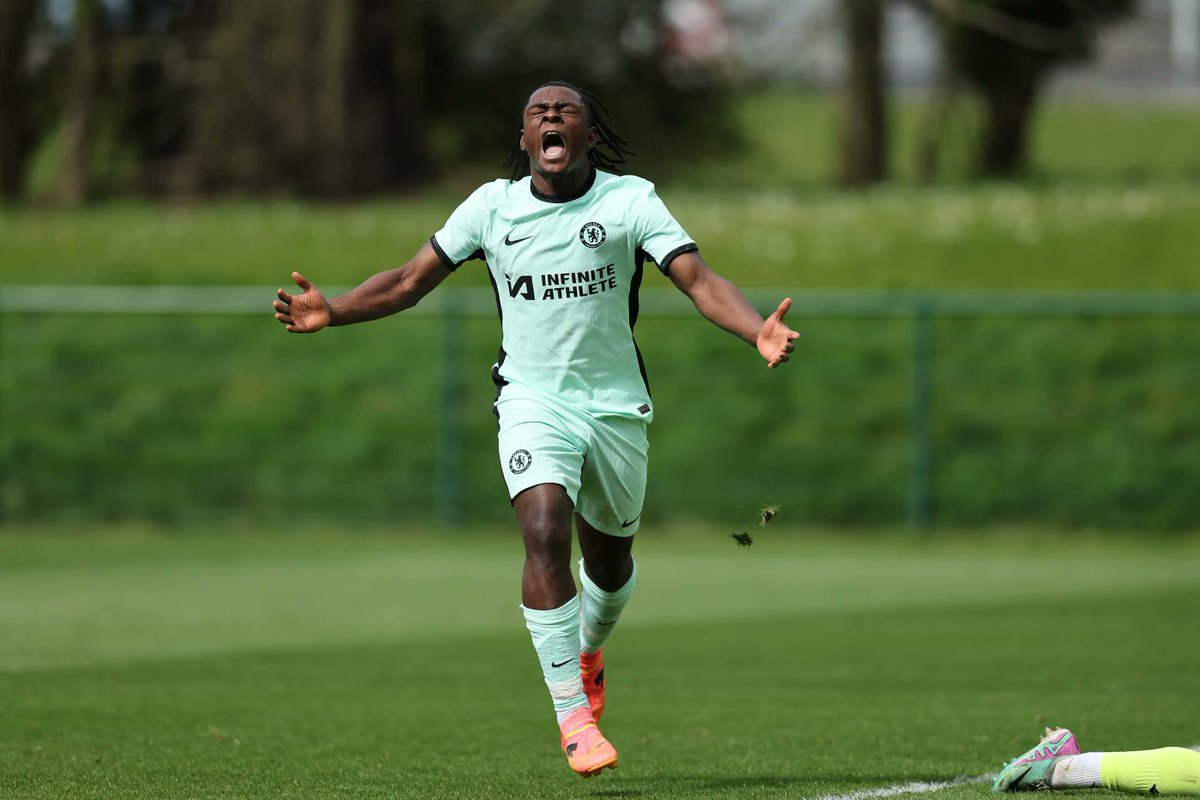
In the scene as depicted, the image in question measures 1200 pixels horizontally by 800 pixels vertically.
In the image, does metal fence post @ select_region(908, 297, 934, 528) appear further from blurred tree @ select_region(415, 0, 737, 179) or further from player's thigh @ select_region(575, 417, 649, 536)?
player's thigh @ select_region(575, 417, 649, 536)

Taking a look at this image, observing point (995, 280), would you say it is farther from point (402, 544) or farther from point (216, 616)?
point (216, 616)

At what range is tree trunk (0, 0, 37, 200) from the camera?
29.9 m

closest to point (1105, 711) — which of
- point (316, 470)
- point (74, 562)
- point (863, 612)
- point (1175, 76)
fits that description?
point (863, 612)

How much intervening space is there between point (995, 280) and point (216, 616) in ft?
41.2

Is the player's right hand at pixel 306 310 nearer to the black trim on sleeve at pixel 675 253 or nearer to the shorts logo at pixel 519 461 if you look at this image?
the shorts logo at pixel 519 461

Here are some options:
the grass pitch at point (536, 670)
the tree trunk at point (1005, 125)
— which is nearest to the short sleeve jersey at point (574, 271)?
the grass pitch at point (536, 670)

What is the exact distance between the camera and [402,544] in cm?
1955

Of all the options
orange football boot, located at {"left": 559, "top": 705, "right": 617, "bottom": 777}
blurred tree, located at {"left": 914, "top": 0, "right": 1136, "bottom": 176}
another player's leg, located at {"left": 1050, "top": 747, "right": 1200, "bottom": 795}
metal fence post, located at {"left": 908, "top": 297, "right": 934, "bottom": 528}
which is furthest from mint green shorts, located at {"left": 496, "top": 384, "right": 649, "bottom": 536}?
blurred tree, located at {"left": 914, "top": 0, "right": 1136, "bottom": 176}

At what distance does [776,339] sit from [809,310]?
44.8 ft

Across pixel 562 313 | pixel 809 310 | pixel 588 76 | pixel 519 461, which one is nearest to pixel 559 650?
pixel 519 461

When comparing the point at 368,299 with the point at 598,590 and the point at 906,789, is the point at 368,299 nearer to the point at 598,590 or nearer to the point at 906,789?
the point at 598,590

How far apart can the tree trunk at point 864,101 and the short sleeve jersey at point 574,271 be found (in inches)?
773

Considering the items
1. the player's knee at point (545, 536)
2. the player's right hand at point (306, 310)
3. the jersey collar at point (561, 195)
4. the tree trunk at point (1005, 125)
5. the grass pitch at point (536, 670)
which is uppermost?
the tree trunk at point (1005, 125)

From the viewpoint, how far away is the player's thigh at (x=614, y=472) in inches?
295
